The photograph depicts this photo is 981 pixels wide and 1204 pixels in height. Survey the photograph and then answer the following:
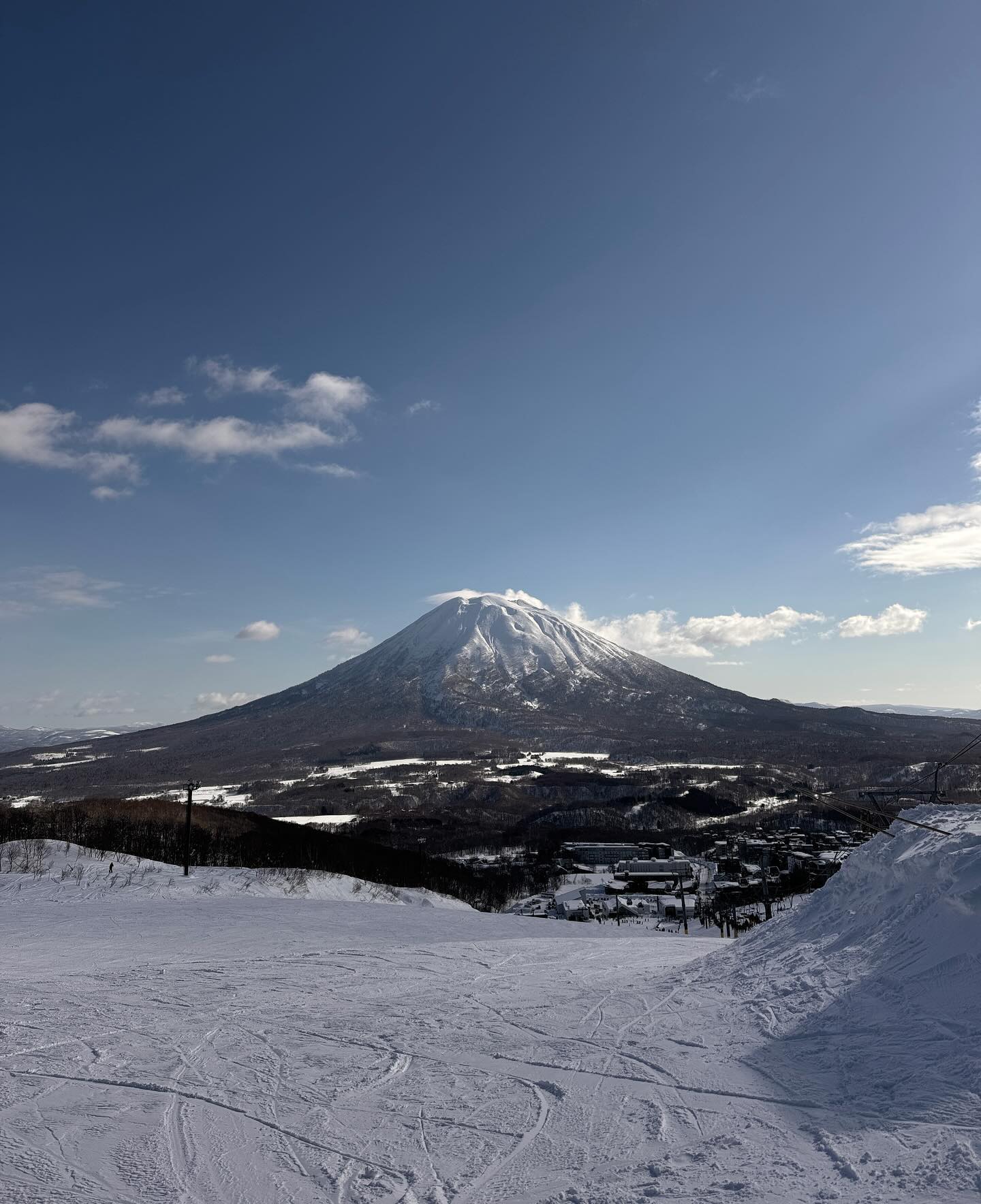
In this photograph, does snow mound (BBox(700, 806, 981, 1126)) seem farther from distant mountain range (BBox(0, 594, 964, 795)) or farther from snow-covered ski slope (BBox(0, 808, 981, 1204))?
distant mountain range (BBox(0, 594, 964, 795))

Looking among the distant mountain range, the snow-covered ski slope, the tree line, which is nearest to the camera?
the snow-covered ski slope

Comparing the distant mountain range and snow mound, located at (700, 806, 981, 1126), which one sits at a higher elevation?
snow mound, located at (700, 806, 981, 1126)

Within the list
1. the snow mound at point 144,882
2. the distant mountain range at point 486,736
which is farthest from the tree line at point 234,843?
the distant mountain range at point 486,736

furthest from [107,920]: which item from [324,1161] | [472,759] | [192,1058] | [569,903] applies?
[472,759]

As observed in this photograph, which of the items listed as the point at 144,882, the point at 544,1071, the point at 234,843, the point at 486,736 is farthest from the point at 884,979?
the point at 486,736

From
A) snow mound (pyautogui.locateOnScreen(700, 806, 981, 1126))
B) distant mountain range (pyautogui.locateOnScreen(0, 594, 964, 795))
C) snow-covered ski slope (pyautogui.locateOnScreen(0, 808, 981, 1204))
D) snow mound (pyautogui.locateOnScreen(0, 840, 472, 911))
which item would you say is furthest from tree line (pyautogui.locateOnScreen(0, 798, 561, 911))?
distant mountain range (pyautogui.locateOnScreen(0, 594, 964, 795))

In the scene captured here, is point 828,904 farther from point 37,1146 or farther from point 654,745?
point 654,745
